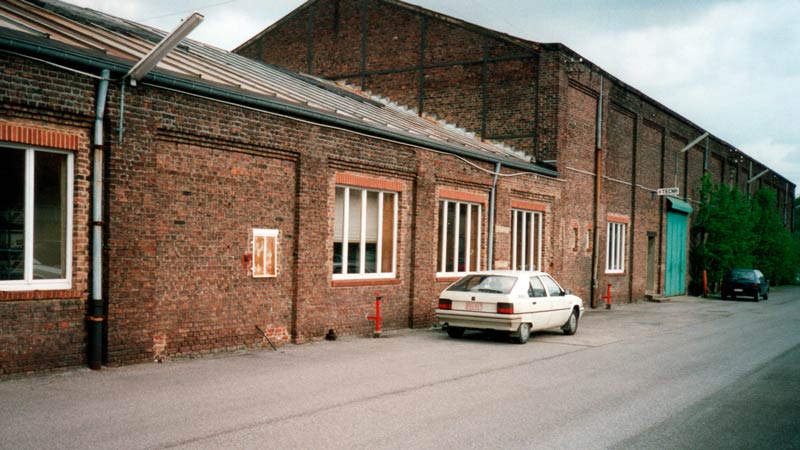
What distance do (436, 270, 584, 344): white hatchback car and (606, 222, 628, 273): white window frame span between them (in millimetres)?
12755

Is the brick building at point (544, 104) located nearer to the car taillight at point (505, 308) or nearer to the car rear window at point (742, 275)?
the car rear window at point (742, 275)

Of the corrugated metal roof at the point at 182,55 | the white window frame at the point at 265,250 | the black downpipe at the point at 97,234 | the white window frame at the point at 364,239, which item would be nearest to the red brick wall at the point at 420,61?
the corrugated metal roof at the point at 182,55

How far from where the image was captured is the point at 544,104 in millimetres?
23078

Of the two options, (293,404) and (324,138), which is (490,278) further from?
(293,404)

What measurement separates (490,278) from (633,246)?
53.2 feet

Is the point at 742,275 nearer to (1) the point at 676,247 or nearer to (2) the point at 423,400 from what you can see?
(1) the point at 676,247

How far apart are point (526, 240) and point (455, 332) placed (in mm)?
7861

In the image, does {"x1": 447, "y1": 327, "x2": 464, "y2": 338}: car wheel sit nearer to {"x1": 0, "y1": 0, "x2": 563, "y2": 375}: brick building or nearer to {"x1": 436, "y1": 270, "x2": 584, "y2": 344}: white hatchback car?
{"x1": 436, "y1": 270, "x2": 584, "y2": 344}: white hatchback car

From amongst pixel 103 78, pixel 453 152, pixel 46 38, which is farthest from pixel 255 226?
pixel 453 152

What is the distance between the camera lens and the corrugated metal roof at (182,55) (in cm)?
1050

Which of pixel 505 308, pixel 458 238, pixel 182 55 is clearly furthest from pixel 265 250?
pixel 458 238

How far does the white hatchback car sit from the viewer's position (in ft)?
45.1

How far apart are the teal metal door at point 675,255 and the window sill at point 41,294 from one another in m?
28.1

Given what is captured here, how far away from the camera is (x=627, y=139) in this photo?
93.2 ft
